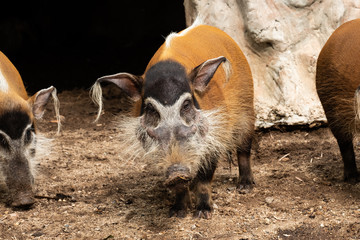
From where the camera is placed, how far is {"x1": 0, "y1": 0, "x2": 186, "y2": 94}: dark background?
31.9 feet

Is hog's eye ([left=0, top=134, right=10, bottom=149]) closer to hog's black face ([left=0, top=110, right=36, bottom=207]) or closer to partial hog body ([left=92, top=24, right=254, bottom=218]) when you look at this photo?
hog's black face ([left=0, top=110, right=36, bottom=207])

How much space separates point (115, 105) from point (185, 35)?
132 inches

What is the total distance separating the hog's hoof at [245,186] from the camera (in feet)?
14.5

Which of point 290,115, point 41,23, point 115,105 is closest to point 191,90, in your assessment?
point 290,115

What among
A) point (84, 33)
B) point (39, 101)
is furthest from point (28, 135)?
point (84, 33)

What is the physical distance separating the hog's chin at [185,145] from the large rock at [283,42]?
193 centimetres

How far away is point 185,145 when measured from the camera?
11.6ft

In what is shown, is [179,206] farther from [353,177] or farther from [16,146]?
[353,177]

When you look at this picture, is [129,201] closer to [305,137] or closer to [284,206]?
[284,206]

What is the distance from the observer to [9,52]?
34.3ft

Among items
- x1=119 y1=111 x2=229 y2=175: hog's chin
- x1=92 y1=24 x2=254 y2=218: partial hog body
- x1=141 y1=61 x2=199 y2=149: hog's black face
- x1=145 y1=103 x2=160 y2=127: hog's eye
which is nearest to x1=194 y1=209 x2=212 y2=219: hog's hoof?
x1=92 y1=24 x2=254 y2=218: partial hog body

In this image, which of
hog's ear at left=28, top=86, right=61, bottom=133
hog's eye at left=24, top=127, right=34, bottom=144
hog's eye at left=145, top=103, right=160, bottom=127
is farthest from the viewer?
hog's ear at left=28, top=86, right=61, bottom=133

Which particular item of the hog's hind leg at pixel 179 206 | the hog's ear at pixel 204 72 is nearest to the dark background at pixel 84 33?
the hog's hind leg at pixel 179 206

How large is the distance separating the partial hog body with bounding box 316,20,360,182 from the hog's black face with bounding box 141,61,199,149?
1281mm
